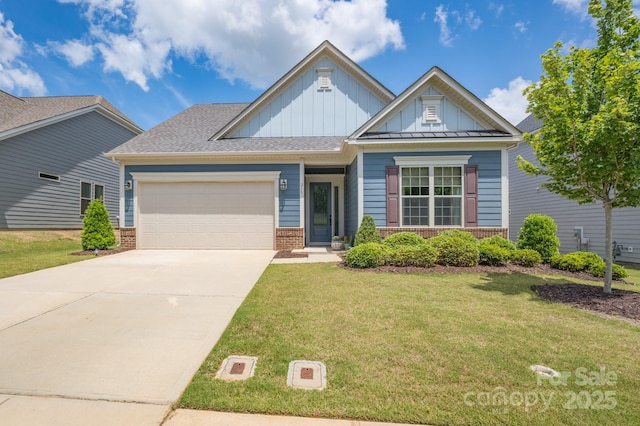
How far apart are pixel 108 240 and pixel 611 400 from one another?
39.1 feet

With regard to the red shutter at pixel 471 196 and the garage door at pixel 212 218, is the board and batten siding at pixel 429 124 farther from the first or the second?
the garage door at pixel 212 218

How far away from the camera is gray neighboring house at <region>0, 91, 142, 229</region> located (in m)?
11.3

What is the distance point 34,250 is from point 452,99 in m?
15.6

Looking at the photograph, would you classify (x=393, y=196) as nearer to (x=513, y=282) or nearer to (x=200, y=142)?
(x=513, y=282)

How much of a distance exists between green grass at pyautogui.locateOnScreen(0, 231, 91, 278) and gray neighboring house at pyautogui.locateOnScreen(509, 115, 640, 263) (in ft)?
42.3

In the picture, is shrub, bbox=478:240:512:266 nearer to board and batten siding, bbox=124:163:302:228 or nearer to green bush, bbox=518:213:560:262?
green bush, bbox=518:213:560:262

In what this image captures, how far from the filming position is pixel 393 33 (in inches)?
→ 422

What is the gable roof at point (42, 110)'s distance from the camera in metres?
11.7

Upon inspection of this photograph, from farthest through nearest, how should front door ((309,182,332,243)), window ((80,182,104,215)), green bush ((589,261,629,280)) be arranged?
window ((80,182,104,215)) < front door ((309,182,332,243)) < green bush ((589,261,629,280))

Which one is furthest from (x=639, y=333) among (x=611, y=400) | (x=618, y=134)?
(x=618, y=134)

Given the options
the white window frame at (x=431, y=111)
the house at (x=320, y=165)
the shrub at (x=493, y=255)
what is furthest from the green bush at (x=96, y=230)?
the shrub at (x=493, y=255)

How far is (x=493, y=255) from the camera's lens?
6926 mm

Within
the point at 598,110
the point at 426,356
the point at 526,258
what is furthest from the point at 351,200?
the point at 426,356

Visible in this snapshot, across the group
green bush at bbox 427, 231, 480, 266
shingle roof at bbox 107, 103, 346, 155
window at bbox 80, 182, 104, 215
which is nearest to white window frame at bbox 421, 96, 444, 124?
shingle roof at bbox 107, 103, 346, 155
